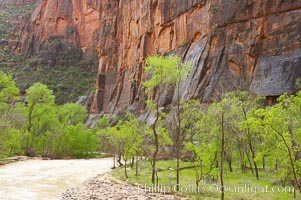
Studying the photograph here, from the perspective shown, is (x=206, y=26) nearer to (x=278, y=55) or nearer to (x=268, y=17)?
(x=268, y=17)

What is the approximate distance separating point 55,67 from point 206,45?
76.7m

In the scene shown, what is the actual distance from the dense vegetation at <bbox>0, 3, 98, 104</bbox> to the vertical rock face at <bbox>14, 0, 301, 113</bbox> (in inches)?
682

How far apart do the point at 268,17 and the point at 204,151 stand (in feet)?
90.2

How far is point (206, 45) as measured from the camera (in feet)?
149

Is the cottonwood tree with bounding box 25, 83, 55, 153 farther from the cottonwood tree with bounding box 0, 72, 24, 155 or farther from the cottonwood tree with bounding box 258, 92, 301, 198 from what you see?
the cottonwood tree with bounding box 258, 92, 301, 198

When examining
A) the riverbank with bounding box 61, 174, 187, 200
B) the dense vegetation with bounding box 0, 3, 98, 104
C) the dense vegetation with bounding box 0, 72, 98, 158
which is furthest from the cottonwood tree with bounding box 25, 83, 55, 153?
the dense vegetation with bounding box 0, 3, 98, 104

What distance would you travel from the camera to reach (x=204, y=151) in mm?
18266

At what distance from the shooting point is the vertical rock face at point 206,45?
3709cm

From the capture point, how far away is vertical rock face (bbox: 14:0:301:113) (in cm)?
3709

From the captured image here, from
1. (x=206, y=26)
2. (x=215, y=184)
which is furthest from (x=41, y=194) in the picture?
(x=206, y=26)

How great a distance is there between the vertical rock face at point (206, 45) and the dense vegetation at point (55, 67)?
56.8 ft

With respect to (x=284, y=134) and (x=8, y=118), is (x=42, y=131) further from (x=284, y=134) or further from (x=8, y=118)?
(x=284, y=134)

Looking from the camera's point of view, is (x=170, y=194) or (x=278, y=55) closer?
(x=170, y=194)

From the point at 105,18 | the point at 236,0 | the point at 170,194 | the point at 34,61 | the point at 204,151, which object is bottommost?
the point at 170,194
